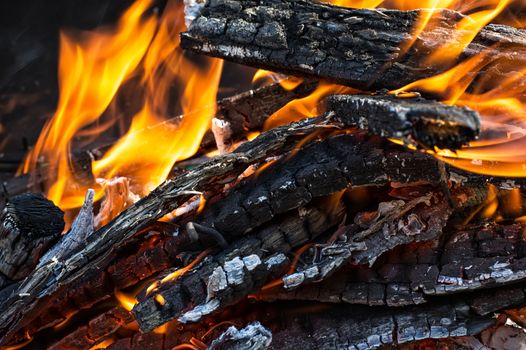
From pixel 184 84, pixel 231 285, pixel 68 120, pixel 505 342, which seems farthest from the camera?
pixel 184 84

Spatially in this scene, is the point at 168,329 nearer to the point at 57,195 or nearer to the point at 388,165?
the point at 388,165

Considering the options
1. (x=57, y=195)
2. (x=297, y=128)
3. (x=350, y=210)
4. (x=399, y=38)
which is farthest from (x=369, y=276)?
(x=57, y=195)

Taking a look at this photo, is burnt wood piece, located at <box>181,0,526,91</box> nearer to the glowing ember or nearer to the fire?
the fire

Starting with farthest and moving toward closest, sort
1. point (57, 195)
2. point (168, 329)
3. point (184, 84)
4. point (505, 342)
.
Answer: point (184, 84) → point (57, 195) → point (168, 329) → point (505, 342)

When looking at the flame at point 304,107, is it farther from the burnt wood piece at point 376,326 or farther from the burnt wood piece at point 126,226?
the burnt wood piece at point 376,326

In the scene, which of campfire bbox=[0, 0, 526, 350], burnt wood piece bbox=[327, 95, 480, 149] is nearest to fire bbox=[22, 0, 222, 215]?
campfire bbox=[0, 0, 526, 350]

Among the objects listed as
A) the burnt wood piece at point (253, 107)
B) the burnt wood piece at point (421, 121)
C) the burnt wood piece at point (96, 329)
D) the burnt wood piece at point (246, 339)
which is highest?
the burnt wood piece at point (421, 121)

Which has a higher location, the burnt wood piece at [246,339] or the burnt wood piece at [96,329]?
the burnt wood piece at [246,339]

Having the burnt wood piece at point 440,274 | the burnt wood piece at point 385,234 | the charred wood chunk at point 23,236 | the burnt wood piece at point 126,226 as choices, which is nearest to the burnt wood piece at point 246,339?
the burnt wood piece at point 385,234
